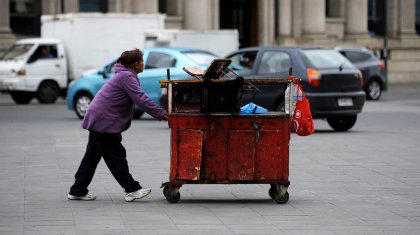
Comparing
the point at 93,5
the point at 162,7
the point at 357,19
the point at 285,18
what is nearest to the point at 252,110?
the point at 93,5

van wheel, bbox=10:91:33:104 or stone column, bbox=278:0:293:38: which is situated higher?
stone column, bbox=278:0:293:38

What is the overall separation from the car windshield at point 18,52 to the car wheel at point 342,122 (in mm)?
13297

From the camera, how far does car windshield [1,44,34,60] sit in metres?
32.9

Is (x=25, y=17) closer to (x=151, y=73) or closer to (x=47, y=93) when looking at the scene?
(x=47, y=93)

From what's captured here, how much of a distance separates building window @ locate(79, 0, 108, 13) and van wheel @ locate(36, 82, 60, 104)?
33.1 feet

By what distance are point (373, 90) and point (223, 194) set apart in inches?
936

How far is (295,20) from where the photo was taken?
48.0m

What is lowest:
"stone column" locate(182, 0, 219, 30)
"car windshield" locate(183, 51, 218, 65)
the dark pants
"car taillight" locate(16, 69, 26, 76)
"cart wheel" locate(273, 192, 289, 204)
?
"car taillight" locate(16, 69, 26, 76)

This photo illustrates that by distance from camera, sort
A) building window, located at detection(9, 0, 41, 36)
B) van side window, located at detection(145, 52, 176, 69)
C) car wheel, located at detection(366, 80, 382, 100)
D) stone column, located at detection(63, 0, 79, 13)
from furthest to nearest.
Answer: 1. stone column, located at detection(63, 0, 79, 13)
2. building window, located at detection(9, 0, 41, 36)
3. car wheel, located at detection(366, 80, 382, 100)
4. van side window, located at detection(145, 52, 176, 69)

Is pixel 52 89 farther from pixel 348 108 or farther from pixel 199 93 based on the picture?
pixel 199 93

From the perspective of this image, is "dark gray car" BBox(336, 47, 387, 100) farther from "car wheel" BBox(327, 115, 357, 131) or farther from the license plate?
the license plate

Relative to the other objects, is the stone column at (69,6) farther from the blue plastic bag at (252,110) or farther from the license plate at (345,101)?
the blue plastic bag at (252,110)

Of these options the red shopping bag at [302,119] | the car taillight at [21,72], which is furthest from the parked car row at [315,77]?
the car taillight at [21,72]

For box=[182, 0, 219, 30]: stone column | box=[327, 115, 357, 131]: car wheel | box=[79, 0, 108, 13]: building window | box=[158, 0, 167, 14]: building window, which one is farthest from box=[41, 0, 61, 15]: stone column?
box=[327, 115, 357, 131]: car wheel
